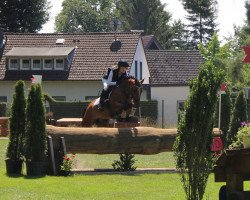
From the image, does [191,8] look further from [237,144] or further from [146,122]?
[237,144]

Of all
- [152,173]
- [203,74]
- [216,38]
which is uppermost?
[216,38]

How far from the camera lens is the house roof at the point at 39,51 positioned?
56250 millimetres

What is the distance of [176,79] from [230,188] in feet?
163

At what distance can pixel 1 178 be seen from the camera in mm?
16016

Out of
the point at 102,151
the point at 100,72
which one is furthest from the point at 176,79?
the point at 102,151

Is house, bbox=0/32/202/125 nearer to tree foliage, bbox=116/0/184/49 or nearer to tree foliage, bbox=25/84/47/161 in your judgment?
tree foliage, bbox=25/84/47/161

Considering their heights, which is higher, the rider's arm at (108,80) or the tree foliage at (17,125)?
the rider's arm at (108,80)

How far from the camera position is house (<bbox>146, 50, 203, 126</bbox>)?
2183 inches

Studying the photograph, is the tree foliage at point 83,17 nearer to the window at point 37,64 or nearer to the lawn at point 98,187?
the window at point 37,64

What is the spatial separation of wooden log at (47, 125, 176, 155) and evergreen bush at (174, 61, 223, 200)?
8229 mm

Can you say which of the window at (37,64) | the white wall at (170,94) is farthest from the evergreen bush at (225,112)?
the window at (37,64)

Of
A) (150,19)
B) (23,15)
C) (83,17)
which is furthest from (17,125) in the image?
(83,17)

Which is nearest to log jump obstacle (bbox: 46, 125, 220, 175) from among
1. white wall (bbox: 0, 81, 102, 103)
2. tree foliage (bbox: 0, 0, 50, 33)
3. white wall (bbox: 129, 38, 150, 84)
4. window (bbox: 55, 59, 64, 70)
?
white wall (bbox: 0, 81, 102, 103)

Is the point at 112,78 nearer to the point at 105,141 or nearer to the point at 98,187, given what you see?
the point at 105,141
